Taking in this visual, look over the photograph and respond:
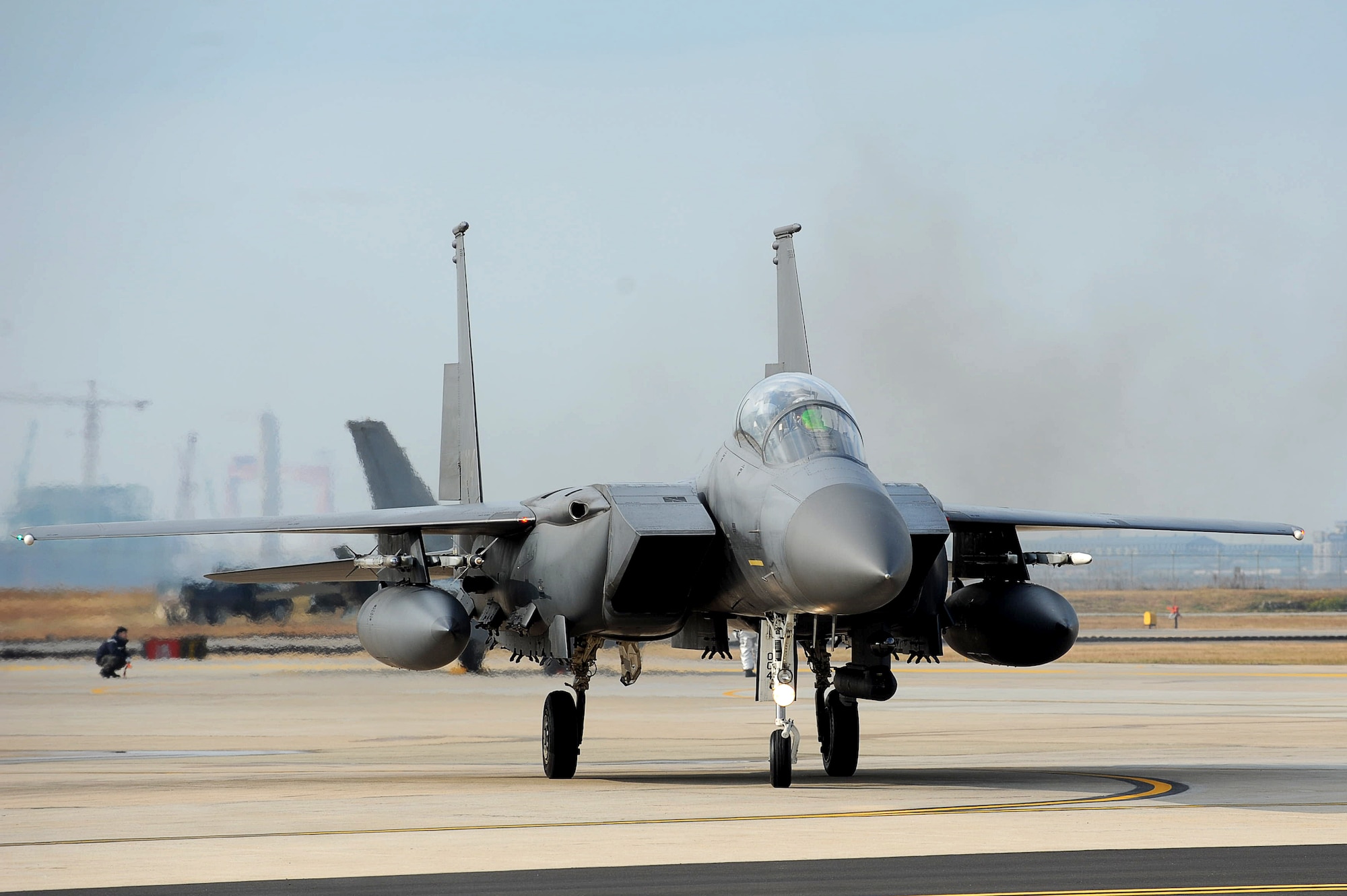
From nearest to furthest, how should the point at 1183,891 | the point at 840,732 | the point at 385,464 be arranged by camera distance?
the point at 1183,891, the point at 840,732, the point at 385,464

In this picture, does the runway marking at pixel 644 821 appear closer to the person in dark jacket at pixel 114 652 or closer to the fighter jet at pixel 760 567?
the fighter jet at pixel 760 567

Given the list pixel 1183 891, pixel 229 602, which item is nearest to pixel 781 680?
pixel 1183 891

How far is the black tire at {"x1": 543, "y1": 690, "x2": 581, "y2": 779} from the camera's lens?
14109 mm

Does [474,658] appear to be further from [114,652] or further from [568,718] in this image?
[568,718]

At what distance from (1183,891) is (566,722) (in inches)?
304

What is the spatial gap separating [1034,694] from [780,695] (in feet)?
61.2

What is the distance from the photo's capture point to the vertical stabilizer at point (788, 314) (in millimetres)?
15914

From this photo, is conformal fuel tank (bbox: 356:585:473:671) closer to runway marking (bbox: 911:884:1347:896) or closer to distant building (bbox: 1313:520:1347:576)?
runway marking (bbox: 911:884:1347:896)

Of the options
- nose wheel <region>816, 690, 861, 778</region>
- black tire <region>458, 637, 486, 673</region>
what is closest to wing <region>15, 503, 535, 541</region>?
nose wheel <region>816, 690, 861, 778</region>

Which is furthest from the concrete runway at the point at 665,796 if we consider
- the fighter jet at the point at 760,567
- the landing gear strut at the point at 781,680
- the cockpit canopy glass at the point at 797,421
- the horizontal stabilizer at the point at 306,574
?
the cockpit canopy glass at the point at 797,421

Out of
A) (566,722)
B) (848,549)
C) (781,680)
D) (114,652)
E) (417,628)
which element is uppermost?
(114,652)

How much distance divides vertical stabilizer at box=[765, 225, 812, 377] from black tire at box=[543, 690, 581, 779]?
13.2 feet

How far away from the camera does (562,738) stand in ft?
46.3

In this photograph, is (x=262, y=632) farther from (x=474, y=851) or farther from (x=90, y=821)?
(x=474, y=851)
